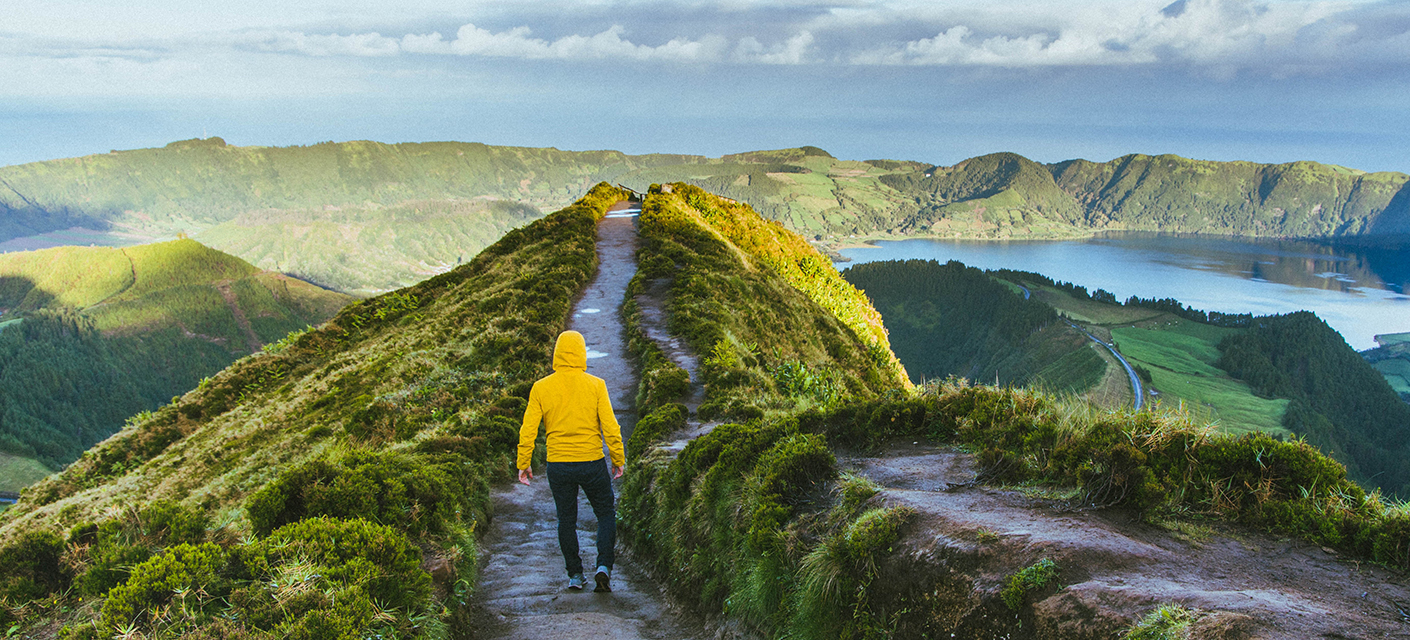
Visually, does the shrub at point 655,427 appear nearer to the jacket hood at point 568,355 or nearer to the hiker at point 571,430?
the hiker at point 571,430

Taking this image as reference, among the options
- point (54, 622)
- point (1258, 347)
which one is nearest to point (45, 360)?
point (54, 622)

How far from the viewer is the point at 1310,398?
6526 inches

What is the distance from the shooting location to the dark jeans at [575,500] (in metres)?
7.94

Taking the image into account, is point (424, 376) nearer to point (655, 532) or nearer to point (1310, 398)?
point (655, 532)

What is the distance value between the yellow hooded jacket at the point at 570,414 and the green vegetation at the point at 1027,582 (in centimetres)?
436

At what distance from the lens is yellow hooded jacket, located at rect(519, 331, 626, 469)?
778 cm

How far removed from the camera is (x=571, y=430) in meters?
7.81

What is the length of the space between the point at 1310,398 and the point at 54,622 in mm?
221719

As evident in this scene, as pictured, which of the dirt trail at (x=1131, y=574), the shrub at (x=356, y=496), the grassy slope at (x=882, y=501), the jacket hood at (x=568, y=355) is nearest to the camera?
the dirt trail at (x=1131, y=574)

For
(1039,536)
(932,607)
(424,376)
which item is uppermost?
(1039,536)

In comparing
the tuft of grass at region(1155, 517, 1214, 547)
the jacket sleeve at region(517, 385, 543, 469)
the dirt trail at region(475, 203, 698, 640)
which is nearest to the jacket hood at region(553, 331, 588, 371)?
the jacket sleeve at region(517, 385, 543, 469)

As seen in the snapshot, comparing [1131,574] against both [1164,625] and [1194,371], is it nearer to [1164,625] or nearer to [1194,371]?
[1164,625]

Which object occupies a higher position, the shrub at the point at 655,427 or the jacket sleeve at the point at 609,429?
the jacket sleeve at the point at 609,429

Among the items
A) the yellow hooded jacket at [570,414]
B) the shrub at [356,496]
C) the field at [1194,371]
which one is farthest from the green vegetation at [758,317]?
the field at [1194,371]
